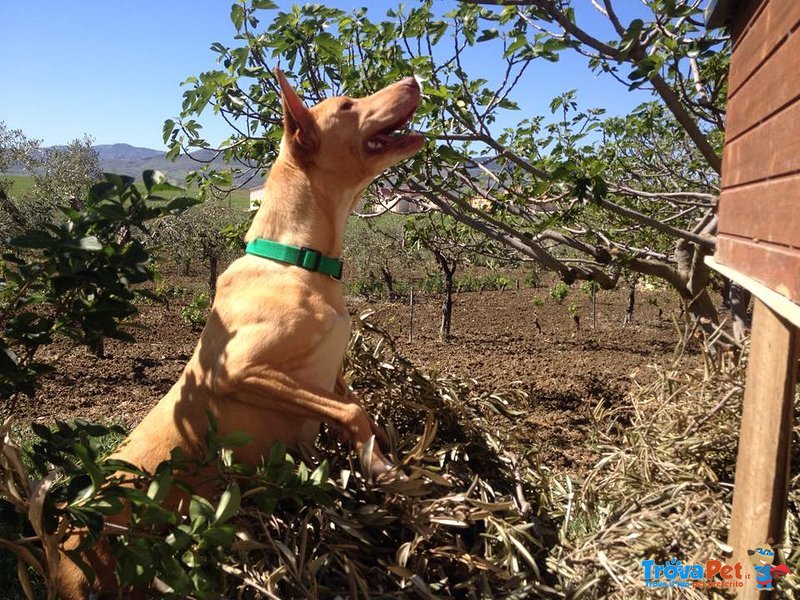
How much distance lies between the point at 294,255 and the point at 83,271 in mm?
742

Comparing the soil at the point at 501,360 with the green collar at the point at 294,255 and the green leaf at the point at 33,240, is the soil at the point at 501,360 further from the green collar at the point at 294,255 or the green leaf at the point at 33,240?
the green leaf at the point at 33,240

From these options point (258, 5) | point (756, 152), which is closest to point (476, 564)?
point (756, 152)

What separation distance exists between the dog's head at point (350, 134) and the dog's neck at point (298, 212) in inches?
2.5

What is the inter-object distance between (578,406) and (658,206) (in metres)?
2.67

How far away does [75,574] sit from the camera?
1.79 meters

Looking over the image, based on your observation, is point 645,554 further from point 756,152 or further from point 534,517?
point 756,152

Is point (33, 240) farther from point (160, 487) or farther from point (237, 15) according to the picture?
point (237, 15)

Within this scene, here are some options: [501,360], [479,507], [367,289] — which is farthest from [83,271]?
[367,289]

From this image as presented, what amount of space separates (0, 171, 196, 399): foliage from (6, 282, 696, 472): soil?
1.05 metres

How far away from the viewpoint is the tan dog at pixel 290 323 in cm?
190

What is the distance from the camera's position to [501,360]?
9.56m

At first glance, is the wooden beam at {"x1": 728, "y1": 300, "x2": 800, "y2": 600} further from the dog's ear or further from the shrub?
the shrub

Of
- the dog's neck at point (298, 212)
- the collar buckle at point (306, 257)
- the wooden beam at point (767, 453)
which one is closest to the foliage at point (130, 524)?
the collar buckle at point (306, 257)

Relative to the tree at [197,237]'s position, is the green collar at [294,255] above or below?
below
